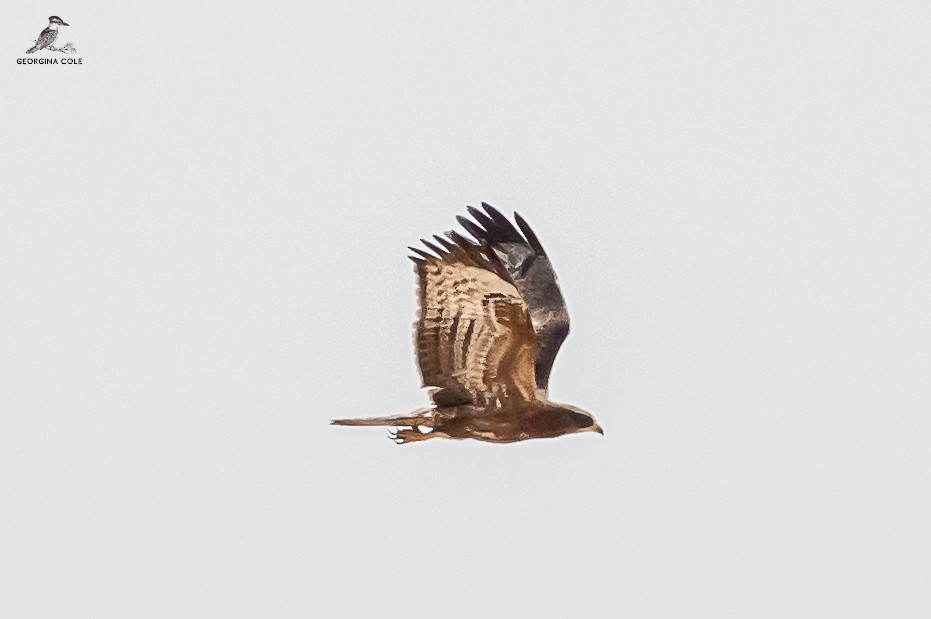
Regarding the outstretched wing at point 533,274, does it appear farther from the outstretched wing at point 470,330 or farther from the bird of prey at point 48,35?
the bird of prey at point 48,35

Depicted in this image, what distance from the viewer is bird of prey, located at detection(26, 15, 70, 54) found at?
2522cm

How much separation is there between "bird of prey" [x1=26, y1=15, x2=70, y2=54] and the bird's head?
40.8 ft

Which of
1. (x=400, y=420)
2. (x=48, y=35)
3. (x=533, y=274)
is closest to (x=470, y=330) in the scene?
(x=533, y=274)

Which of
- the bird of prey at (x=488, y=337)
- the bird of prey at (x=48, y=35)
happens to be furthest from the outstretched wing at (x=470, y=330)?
the bird of prey at (x=48, y=35)

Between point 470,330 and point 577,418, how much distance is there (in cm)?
148

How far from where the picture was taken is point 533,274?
1582cm

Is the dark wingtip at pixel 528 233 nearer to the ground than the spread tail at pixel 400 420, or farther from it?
farther from it

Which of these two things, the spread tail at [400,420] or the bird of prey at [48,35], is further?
the bird of prey at [48,35]

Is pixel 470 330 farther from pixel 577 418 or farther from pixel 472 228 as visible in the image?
pixel 577 418

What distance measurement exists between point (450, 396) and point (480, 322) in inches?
38.8

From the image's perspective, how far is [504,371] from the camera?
1595cm

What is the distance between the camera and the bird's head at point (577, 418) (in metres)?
16.2

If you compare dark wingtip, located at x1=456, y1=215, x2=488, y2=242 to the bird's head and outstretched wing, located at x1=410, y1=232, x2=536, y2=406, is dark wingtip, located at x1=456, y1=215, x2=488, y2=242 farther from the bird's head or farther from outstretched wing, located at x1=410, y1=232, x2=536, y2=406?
the bird's head

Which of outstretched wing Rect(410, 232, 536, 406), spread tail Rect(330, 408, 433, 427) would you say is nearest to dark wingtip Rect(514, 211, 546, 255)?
outstretched wing Rect(410, 232, 536, 406)
